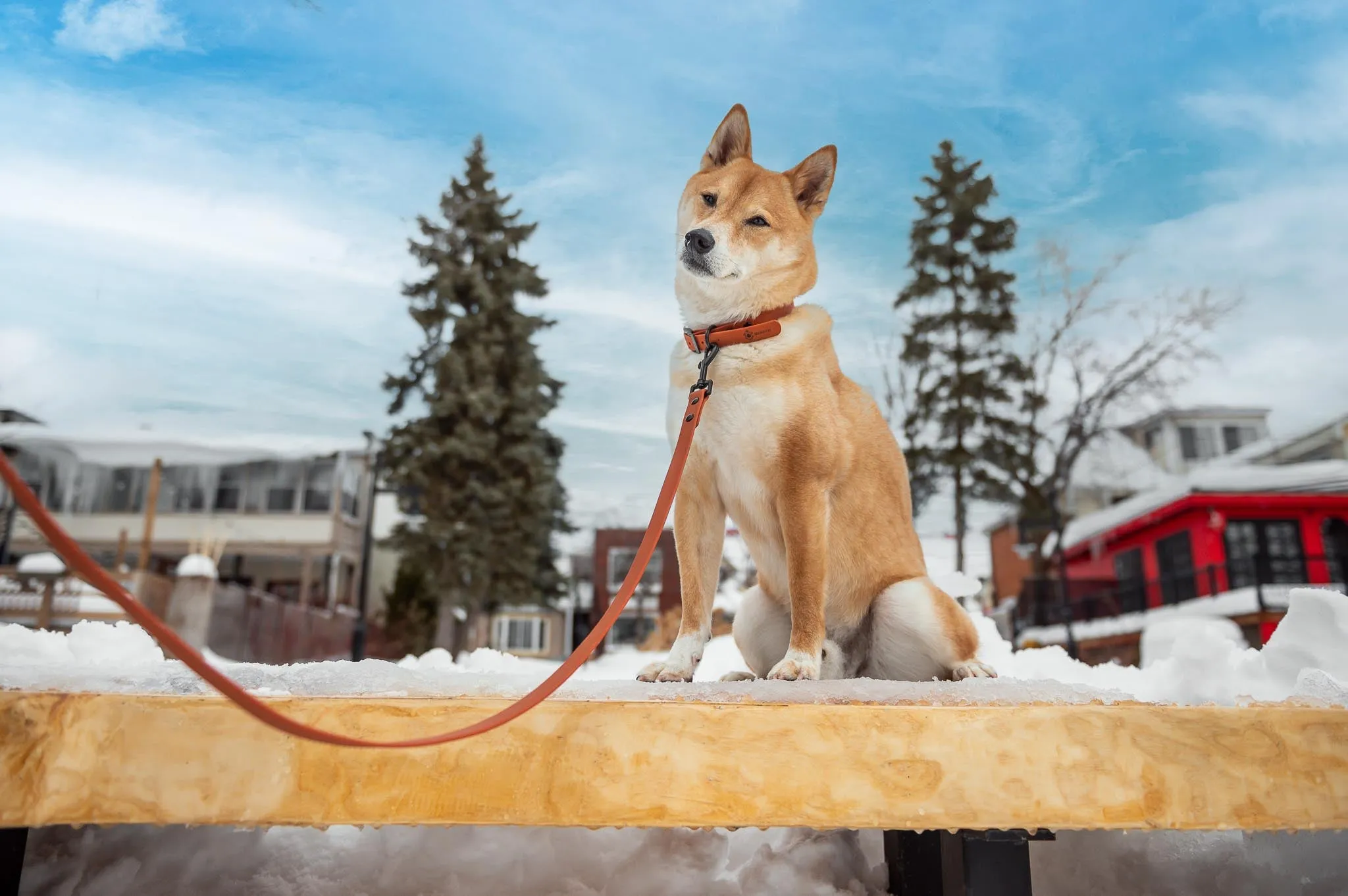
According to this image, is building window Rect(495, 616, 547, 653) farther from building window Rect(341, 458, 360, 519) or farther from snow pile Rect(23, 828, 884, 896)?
snow pile Rect(23, 828, 884, 896)

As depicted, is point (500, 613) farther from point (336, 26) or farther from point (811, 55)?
point (811, 55)

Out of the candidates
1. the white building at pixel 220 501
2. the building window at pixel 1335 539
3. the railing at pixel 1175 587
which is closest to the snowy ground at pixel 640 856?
the railing at pixel 1175 587

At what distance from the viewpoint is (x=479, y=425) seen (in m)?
13.7

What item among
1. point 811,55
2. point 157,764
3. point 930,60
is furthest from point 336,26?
point 157,764

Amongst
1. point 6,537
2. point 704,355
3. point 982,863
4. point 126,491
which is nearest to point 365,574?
point 6,537

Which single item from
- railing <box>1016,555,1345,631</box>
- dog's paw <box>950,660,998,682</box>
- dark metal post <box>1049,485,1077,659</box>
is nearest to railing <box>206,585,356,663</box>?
dog's paw <box>950,660,998,682</box>

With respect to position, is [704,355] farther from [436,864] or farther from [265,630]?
[265,630]

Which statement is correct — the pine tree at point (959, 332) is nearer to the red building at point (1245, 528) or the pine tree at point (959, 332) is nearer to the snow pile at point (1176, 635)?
the red building at point (1245, 528)

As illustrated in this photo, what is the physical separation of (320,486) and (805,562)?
1791 cm

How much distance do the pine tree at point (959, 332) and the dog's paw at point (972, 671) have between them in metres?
12.3

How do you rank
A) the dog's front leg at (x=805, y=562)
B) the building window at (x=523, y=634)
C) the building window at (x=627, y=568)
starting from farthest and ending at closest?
the building window at (x=523, y=634) → the building window at (x=627, y=568) → the dog's front leg at (x=805, y=562)

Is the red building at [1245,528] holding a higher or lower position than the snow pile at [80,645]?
higher

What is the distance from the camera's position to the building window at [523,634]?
17.5 metres

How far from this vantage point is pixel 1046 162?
9.41 m
